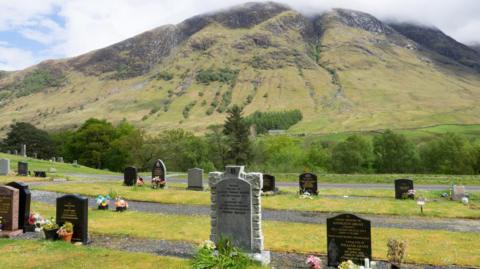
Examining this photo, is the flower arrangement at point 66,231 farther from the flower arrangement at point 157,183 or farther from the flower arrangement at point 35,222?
the flower arrangement at point 157,183

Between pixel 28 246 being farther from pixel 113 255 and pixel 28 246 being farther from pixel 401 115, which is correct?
pixel 401 115

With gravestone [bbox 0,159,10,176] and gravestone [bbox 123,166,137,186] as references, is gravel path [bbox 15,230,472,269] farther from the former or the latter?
gravestone [bbox 0,159,10,176]

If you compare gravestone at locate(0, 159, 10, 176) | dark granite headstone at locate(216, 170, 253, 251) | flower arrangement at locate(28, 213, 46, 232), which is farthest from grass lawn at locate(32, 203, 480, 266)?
gravestone at locate(0, 159, 10, 176)

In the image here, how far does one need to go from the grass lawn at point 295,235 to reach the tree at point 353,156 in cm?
4861

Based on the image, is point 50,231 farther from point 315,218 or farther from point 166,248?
point 315,218

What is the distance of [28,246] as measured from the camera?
1409 centimetres

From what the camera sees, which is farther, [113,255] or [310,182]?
[310,182]

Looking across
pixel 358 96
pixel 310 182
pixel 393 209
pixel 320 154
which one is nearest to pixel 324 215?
pixel 393 209

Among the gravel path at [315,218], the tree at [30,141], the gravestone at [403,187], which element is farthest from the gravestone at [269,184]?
the tree at [30,141]

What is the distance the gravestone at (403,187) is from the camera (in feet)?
89.1

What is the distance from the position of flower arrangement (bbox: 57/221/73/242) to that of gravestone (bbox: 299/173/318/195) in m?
17.5

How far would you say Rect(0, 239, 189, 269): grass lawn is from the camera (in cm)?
1200

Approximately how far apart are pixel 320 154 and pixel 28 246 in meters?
60.5

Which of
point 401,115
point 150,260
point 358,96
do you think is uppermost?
point 358,96
